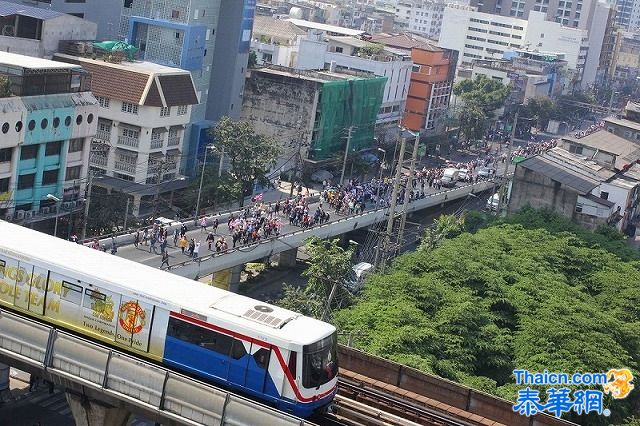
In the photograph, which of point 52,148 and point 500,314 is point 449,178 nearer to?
point 52,148

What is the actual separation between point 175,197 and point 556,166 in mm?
23694

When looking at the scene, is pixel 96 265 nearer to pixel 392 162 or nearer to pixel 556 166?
pixel 556 166

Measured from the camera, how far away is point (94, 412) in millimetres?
21875

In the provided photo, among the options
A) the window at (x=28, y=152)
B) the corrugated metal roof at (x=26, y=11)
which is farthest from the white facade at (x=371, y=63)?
the window at (x=28, y=152)

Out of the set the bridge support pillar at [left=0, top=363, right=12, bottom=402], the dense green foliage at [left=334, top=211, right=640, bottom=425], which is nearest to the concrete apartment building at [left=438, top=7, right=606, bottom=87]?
the dense green foliage at [left=334, top=211, right=640, bottom=425]

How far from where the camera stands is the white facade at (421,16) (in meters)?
192

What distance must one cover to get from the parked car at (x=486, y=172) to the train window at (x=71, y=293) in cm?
6257

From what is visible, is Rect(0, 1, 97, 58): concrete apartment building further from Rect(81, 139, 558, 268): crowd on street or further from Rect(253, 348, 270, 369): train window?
Rect(253, 348, 270, 369): train window

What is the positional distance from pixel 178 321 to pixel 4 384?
46.0ft

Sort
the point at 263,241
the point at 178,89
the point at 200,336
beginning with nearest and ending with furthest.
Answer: the point at 200,336 < the point at 263,241 < the point at 178,89

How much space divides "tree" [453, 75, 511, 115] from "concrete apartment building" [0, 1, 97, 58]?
2177 inches

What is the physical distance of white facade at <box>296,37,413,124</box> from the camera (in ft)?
303

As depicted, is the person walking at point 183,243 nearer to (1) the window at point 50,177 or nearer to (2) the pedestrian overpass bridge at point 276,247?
(2) the pedestrian overpass bridge at point 276,247

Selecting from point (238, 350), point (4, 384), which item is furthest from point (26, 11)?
point (238, 350)
